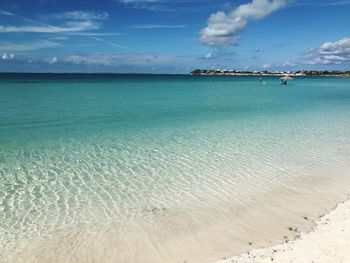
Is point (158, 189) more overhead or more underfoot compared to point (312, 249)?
more underfoot

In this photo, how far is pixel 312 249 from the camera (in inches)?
273

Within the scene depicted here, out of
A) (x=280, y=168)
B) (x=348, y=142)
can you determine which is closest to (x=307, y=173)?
(x=280, y=168)

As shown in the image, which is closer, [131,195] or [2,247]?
[2,247]

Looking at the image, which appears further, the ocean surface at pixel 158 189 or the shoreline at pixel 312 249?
the ocean surface at pixel 158 189

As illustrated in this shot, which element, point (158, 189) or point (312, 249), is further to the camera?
point (158, 189)

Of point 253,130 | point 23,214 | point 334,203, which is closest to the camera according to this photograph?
point 23,214

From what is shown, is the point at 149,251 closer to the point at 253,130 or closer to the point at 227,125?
the point at 253,130

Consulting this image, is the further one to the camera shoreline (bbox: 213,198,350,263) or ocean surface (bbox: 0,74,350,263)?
ocean surface (bbox: 0,74,350,263)

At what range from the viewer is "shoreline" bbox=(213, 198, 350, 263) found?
658 centimetres

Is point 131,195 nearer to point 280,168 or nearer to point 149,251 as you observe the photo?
point 149,251

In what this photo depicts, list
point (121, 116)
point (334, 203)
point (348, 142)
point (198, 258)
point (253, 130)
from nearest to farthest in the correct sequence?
point (198, 258) < point (334, 203) < point (348, 142) < point (253, 130) < point (121, 116)

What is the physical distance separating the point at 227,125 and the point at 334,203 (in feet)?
42.9

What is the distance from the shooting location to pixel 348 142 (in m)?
17.9

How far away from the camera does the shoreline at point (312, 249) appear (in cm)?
658
